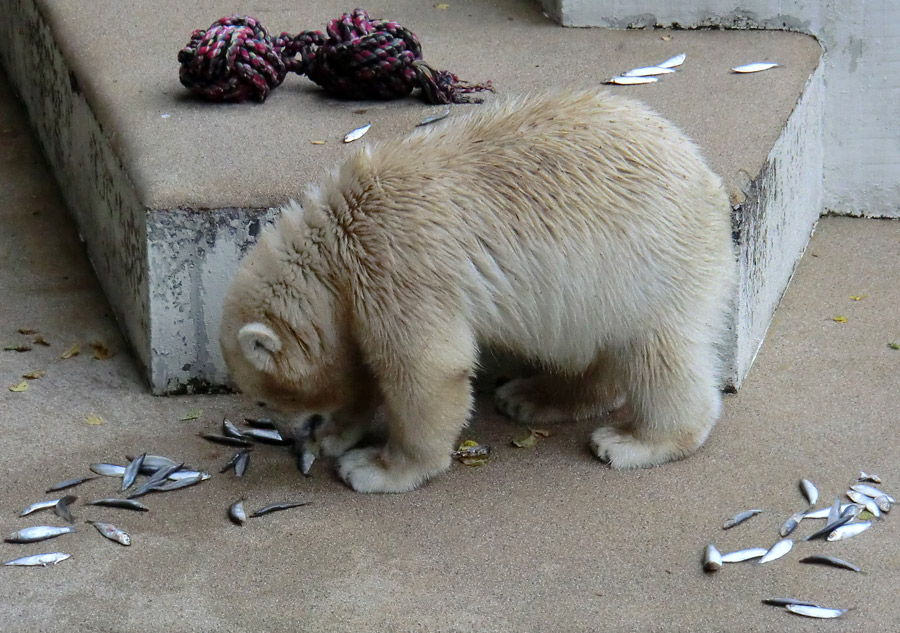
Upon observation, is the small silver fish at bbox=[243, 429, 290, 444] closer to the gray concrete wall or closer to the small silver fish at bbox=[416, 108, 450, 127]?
the small silver fish at bbox=[416, 108, 450, 127]

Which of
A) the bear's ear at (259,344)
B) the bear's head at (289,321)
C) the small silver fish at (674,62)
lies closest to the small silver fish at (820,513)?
the bear's head at (289,321)

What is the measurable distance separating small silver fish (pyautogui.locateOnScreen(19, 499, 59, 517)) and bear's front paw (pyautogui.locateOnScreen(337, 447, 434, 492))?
92cm

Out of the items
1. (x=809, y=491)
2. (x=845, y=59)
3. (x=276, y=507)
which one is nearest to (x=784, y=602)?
(x=809, y=491)

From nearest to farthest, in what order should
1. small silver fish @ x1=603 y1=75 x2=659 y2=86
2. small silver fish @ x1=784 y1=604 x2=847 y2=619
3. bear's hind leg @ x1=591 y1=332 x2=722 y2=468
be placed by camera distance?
small silver fish @ x1=784 y1=604 x2=847 y2=619 < bear's hind leg @ x1=591 y1=332 x2=722 y2=468 < small silver fish @ x1=603 y1=75 x2=659 y2=86

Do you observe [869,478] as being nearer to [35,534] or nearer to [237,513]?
[237,513]

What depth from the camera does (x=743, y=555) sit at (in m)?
3.44

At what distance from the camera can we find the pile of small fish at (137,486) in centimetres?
357

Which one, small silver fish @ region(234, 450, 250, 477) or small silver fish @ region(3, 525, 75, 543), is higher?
small silver fish @ region(3, 525, 75, 543)

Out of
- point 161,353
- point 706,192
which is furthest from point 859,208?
point 161,353

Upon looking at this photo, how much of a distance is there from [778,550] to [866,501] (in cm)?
42

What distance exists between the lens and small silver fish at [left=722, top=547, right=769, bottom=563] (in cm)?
343

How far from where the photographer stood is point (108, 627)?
10.5 ft

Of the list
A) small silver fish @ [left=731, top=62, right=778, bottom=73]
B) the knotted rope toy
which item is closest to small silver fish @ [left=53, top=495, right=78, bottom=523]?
the knotted rope toy

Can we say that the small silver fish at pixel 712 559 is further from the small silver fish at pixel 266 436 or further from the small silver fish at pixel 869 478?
the small silver fish at pixel 266 436
